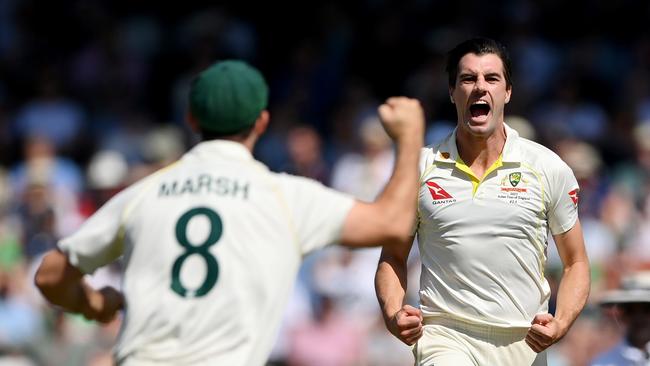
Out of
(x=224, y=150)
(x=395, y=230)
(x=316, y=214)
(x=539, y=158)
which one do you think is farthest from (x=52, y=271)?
(x=539, y=158)

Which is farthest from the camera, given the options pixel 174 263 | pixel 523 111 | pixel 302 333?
pixel 523 111

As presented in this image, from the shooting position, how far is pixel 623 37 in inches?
623

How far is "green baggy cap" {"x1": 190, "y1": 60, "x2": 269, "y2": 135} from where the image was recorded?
5.79 metres

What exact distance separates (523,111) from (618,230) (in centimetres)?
198

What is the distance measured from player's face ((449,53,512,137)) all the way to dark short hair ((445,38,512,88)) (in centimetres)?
2

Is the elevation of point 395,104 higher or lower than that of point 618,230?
higher

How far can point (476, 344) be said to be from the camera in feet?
23.1

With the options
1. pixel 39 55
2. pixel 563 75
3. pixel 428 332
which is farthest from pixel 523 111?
pixel 428 332

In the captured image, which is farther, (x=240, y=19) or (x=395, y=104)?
(x=240, y=19)

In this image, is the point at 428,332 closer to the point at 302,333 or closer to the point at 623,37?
the point at 302,333

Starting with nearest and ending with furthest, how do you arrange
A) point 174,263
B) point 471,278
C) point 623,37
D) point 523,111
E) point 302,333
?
point 174,263 → point 471,278 → point 302,333 → point 523,111 → point 623,37

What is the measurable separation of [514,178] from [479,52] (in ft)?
2.23

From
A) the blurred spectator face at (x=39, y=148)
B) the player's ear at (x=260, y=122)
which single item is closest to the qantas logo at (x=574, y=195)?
the player's ear at (x=260, y=122)

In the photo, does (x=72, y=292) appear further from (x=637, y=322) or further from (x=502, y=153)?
(x=637, y=322)
